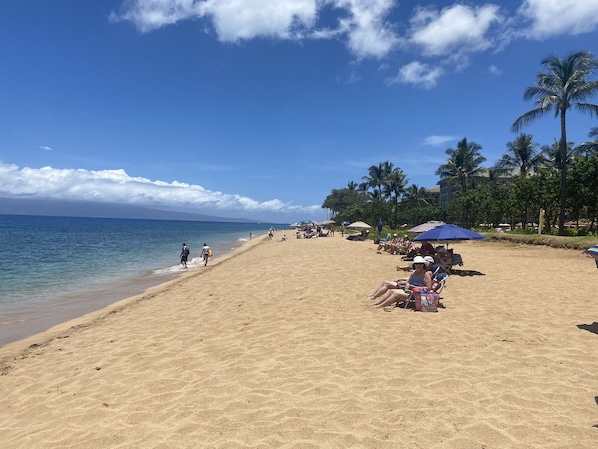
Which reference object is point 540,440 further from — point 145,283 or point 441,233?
point 145,283

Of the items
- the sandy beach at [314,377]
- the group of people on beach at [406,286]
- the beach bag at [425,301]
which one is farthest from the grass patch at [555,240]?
the beach bag at [425,301]

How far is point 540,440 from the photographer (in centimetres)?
295

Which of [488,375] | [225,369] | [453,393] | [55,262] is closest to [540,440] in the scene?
[453,393]

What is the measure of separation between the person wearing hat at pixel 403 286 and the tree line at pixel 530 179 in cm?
2025

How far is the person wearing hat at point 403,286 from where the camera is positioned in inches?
291

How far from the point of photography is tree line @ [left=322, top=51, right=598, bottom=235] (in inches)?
909

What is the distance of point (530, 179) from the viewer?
1207 inches

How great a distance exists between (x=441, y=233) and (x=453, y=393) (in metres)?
9.27

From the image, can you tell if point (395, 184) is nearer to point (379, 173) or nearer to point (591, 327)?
point (379, 173)

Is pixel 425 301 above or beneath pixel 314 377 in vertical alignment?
above

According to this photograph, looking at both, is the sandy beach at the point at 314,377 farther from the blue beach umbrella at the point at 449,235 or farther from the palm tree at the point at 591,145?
the palm tree at the point at 591,145

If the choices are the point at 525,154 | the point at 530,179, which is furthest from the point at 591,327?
the point at 525,154

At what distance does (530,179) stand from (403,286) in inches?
1143

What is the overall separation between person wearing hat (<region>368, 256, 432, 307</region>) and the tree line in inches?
797
